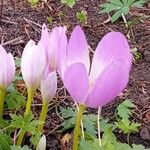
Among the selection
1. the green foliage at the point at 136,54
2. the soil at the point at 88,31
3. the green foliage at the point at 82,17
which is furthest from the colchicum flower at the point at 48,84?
the green foliage at the point at 82,17

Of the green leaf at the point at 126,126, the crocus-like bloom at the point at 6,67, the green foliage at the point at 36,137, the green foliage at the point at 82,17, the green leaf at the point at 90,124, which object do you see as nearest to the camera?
the crocus-like bloom at the point at 6,67

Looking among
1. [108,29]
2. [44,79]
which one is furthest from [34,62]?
[108,29]

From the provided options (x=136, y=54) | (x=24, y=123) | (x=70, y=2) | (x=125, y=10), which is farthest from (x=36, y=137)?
(x=70, y=2)

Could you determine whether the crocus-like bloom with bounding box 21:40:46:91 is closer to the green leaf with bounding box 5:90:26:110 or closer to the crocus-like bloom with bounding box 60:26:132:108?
the crocus-like bloom with bounding box 60:26:132:108

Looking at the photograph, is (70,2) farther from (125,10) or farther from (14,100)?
(14,100)

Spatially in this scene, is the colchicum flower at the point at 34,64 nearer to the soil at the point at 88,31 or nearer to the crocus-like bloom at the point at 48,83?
the crocus-like bloom at the point at 48,83

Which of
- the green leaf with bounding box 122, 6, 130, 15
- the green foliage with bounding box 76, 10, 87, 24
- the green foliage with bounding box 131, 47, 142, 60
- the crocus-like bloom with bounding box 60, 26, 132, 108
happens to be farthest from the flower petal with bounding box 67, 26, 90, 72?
the green foliage with bounding box 76, 10, 87, 24
